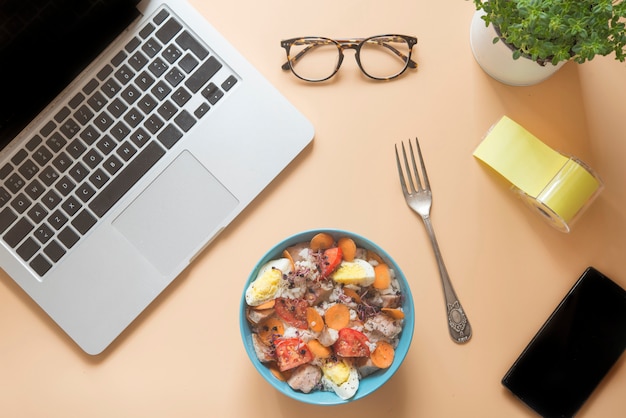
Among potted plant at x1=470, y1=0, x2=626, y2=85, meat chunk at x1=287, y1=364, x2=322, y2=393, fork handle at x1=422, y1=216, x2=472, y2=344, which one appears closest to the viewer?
potted plant at x1=470, y1=0, x2=626, y2=85

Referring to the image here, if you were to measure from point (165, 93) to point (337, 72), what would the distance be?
11.8 inches

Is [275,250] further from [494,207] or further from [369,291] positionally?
[494,207]

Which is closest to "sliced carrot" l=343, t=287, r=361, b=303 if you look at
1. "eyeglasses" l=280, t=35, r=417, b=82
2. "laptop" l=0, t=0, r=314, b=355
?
"laptop" l=0, t=0, r=314, b=355

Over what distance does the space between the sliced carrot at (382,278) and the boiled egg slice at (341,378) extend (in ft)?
0.43

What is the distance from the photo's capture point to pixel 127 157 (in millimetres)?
1014

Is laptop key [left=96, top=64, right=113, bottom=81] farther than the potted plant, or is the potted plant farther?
laptop key [left=96, top=64, right=113, bottom=81]

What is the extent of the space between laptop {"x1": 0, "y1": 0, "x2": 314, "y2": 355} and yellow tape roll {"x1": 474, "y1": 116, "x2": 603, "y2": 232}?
1.06ft

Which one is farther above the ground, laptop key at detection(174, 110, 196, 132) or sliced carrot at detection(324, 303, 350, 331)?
laptop key at detection(174, 110, 196, 132)

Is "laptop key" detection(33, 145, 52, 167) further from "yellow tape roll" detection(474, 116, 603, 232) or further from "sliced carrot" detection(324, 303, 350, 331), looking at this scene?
"yellow tape roll" detection(474, 116, 603, 232)

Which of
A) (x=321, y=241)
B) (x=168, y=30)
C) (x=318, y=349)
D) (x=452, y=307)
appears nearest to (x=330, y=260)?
(x=321, y=241)

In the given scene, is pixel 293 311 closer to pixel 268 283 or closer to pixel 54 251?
pixel 268 283

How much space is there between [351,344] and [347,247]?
149mm

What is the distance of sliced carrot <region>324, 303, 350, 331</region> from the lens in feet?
3.13

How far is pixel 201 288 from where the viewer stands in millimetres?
1051
